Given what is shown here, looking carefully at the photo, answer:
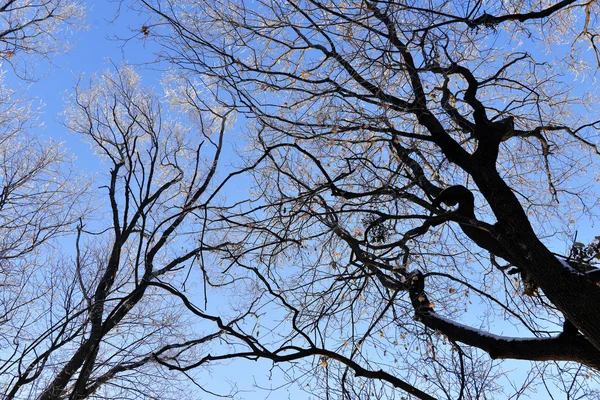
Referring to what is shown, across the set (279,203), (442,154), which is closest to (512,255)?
(442,154)

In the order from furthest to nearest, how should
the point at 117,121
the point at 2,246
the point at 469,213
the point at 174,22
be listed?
the point at 117,121 → the point at 2,246 → the point at 469,213 → the point at 174,22

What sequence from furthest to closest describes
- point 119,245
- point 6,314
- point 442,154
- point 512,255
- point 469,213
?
point 119,245
point 6,314
point 442,154
point 469,213
point 512,255

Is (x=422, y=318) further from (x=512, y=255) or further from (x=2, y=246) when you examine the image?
Answer: (x=2, y=246)

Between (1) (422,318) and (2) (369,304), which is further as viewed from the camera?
(2) (369,304)

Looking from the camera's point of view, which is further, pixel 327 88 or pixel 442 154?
pixel 442 154

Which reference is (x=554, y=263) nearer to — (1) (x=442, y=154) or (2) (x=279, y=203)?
(1) (x=442, y=154)

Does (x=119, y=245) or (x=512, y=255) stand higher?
(x=119, y=245)

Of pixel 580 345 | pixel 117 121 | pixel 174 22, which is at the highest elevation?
pixel 117 121

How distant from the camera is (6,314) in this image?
540 centimetres

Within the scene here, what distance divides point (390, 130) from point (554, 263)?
5.61 ft

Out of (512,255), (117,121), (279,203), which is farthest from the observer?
(117,121)

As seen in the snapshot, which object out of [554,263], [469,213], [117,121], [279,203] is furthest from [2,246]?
[554,263]

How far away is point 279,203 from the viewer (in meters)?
4.18

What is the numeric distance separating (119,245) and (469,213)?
19.6 ft
